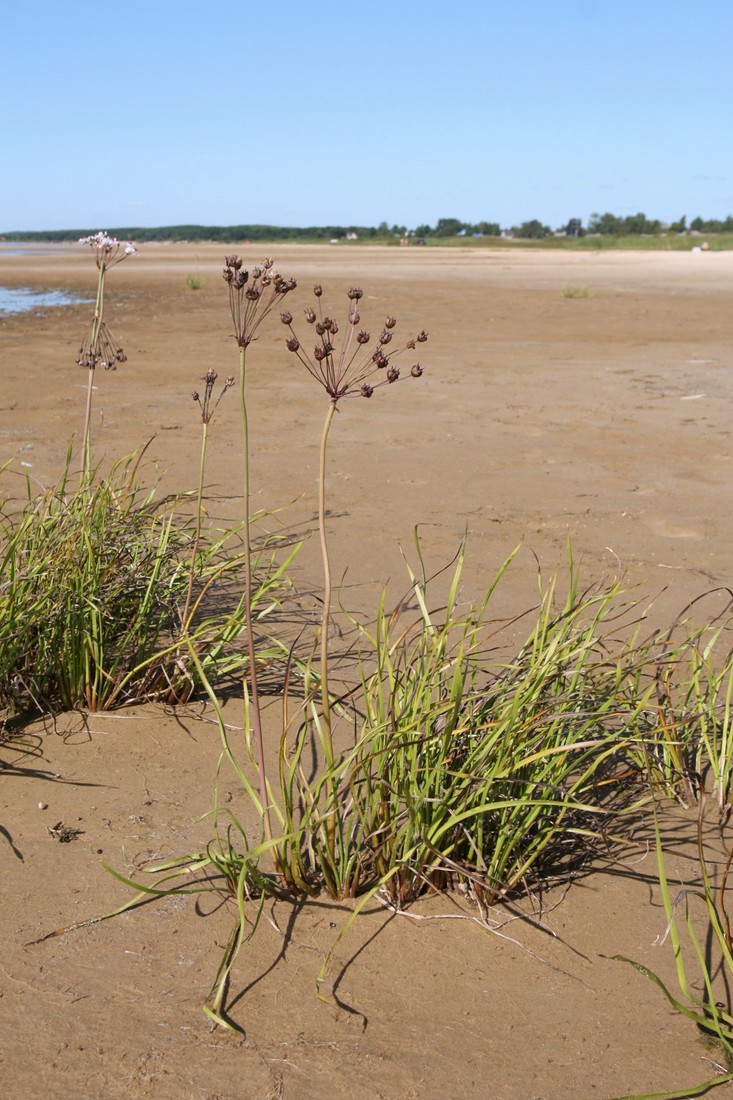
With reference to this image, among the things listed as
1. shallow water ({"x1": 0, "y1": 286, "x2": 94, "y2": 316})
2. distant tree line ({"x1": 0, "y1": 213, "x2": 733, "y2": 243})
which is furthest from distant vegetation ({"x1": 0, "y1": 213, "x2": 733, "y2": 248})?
shallow water ({"x1": 0, "y1": 286, "x2": 94, "y2": 316})

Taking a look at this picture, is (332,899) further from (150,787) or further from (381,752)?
(150,787)

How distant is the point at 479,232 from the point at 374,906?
118131mm

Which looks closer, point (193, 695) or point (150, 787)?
point (150, 787)

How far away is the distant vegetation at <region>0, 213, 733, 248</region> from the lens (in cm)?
8594

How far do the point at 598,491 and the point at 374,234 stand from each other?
11834 cm

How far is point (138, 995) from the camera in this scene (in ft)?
7.19

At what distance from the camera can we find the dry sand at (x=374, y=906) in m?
2.04

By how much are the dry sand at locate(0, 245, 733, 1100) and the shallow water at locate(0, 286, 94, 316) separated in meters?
8.43

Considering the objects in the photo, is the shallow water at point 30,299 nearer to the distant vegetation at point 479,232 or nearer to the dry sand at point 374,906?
the dry sand at point 374,906

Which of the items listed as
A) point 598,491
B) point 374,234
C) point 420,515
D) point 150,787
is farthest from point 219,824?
point 374,234

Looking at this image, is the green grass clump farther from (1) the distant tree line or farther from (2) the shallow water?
(1) the distant tree line

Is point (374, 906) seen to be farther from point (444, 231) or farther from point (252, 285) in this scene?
point (444, 231)

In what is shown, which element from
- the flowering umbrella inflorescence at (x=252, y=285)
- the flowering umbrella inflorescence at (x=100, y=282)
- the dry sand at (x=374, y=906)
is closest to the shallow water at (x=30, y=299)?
the dry sand at (x=374, y=906)

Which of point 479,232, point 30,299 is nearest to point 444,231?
point 479,232
